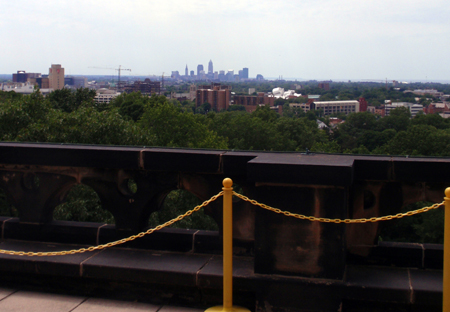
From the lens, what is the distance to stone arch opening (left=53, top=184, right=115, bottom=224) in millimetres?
24017

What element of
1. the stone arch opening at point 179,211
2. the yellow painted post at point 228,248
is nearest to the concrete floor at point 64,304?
the yellow painted post at point 228,248

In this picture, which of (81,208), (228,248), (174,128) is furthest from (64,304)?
(174,128)

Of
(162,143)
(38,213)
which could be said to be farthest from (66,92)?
(38,213)

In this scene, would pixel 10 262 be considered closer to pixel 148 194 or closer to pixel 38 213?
pixel 38 213

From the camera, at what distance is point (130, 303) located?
485cm

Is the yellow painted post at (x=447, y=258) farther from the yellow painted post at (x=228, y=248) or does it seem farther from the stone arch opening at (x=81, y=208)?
the stone arch opening at (x=81, y=208)

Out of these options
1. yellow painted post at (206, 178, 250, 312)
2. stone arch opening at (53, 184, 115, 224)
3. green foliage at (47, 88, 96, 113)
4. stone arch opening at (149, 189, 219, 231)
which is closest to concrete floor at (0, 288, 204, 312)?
yellow painted post at (206, 178, 250, 312)

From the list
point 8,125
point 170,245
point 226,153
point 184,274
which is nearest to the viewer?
point 184,274

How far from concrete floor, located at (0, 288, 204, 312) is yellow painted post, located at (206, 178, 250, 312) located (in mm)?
359

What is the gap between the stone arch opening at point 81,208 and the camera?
946 inches

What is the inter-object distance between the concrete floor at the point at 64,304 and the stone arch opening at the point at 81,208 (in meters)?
18.5

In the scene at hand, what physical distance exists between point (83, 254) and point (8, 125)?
105ft

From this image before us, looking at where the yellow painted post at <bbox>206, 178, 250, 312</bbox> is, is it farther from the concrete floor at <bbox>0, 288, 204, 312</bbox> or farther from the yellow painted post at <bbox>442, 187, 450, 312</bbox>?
the yellow painted post at <bbox>442, 187, 450, 312</bbox>

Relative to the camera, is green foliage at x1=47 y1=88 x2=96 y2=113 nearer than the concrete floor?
No
